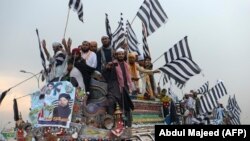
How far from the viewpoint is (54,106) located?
7.03 metres

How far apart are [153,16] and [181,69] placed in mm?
1489

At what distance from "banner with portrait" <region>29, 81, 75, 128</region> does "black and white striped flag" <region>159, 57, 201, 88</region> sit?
314 centimetres

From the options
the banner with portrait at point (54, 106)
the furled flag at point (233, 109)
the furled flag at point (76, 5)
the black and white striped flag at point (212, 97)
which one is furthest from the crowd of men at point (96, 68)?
the furled flag at point (233, 109)

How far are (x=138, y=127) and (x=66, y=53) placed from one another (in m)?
1.85

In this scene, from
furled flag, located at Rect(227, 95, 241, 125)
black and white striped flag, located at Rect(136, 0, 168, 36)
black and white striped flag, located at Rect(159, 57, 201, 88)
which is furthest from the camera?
furled flag, located at Rect(227, 95, 241, 125)

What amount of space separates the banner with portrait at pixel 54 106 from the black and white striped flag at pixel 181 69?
10.3 ft

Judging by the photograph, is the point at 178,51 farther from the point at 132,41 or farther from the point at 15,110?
the point at 15,110

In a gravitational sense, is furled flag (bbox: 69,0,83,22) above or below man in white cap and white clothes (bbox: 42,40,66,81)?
above

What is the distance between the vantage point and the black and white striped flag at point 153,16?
10320 millimetres

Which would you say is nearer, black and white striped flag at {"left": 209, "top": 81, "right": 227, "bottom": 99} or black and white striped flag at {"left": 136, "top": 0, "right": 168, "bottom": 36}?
black and white striped flag at {"left": 136, "top": 0, "right": 168, "bottom": 36}

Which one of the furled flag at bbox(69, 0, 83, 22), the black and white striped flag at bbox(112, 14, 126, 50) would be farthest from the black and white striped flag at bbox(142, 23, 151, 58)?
the furled flag at bbox(69, 0, 83, 22)

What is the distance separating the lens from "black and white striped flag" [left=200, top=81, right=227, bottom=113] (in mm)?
14008

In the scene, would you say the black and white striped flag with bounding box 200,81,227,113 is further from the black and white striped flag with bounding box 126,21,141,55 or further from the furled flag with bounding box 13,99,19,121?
the furled flag with bounding box 13,99,19,121

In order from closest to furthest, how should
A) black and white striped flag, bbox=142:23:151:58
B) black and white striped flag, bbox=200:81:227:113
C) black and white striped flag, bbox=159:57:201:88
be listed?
1. black and white striped flag, bbox=159:57:201:88
2. black and white striped flag, bbox=142:23:151:58
3. black and white striped flag, bbox=200:81:227:113
